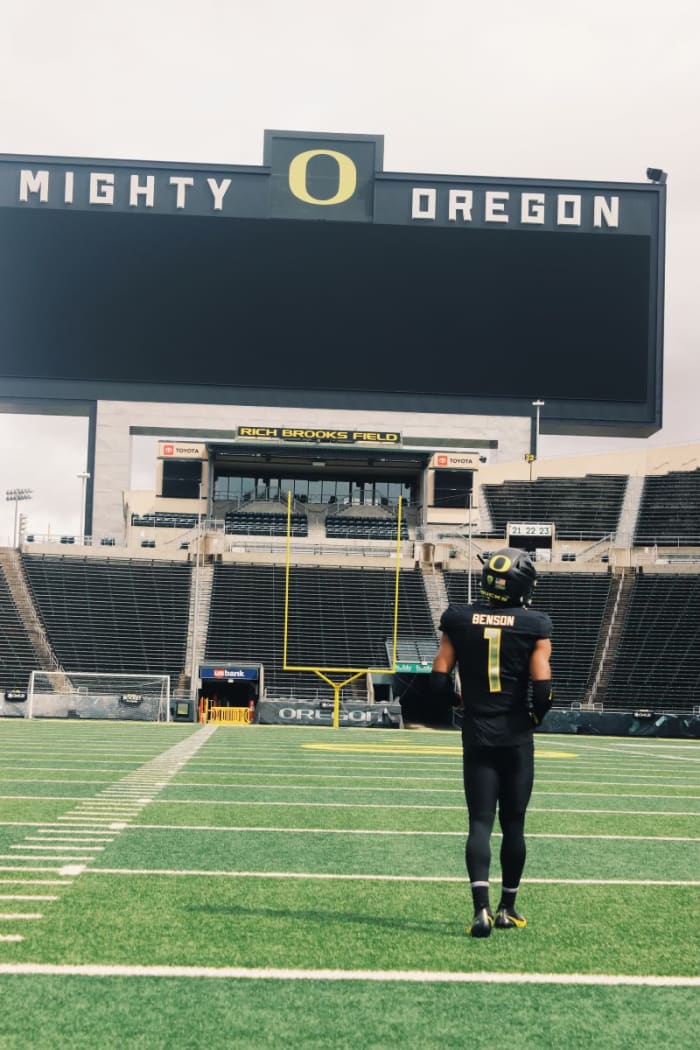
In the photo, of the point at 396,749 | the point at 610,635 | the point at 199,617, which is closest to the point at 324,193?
the point at 199,617

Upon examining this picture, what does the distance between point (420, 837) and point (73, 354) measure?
3412cm

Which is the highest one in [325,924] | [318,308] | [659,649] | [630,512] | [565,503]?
[318,308]

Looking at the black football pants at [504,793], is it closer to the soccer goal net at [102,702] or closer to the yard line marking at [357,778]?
the yard line marking at [357,778]

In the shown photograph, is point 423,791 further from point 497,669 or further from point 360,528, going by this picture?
point 360,528

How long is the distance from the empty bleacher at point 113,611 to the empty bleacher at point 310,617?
1231mm

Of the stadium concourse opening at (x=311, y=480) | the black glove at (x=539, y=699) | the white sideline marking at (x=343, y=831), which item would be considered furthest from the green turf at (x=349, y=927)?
the stadium concourse opening at (x=311, y=480)

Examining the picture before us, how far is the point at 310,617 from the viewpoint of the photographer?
35.0m

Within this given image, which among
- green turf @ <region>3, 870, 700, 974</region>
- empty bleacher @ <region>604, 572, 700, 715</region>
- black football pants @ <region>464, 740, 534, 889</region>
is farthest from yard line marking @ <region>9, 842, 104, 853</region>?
A: empty bleacher @ <region>604, 572, 700, 715</region>

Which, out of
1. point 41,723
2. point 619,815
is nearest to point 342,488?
point 41,723

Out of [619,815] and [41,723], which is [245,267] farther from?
[619,815]

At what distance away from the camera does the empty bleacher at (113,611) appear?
3253 cm

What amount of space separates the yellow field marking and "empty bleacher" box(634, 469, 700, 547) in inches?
897

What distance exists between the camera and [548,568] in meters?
38.0

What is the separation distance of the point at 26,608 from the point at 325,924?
102 ft
